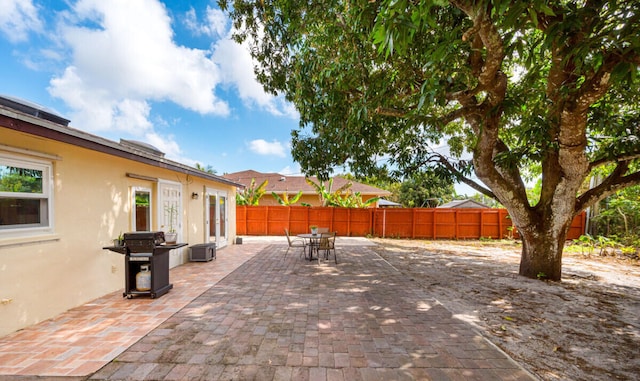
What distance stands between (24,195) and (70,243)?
1056 mm

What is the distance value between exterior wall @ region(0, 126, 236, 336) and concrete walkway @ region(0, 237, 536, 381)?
93cm

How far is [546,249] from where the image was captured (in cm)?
656

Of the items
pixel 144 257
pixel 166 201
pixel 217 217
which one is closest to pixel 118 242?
pixel 144 257

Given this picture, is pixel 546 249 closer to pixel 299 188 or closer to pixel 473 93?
pixel 473 93

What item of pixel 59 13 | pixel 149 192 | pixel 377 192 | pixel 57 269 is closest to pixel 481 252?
pixel 377 192

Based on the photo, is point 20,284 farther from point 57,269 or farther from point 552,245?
point 552,245

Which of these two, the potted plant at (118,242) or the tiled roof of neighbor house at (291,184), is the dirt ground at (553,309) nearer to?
the potted plant at (118,242)

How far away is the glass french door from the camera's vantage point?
10.2 m

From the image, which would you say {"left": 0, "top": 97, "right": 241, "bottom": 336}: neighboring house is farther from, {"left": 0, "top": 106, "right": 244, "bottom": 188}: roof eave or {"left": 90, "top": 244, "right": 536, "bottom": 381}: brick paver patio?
{"left": 90, "top": 244, "right": 536, "bottom": 381}: brick paver patio

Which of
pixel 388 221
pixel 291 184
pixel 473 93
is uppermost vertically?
pixel 473 93

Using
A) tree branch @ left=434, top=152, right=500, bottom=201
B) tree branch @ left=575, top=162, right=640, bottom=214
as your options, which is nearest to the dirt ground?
tree branch @ left=575, top=162, right=640, bottom=214

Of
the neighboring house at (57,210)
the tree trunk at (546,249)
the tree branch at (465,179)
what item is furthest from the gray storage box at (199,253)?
the tree trunk at (546,249)

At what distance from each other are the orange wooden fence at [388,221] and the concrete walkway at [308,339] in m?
9.39

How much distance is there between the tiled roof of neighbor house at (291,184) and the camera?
20.0 m
